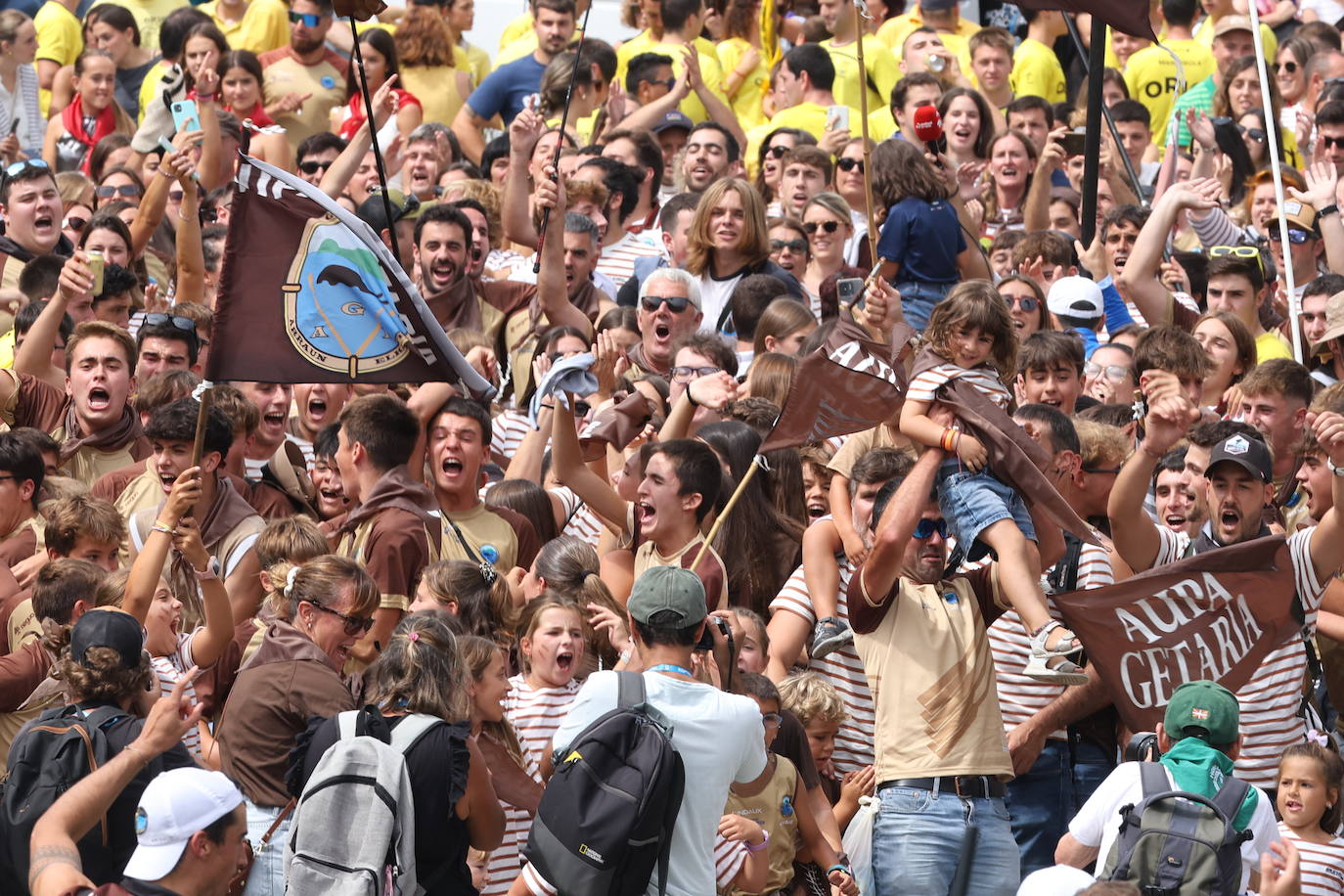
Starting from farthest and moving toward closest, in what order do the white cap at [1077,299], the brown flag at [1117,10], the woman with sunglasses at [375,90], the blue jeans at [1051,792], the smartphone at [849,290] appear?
the woman with sunglasses at [375,90] → the white cap at [1077,299] → the brown flag at [1117,10] → the smartphone at [849,290] → the blue jeans at [1051,792]

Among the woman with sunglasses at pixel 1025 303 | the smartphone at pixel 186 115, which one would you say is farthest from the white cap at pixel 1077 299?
the smartphone at pixel 186 115

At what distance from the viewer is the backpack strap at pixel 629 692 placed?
580 centimetres

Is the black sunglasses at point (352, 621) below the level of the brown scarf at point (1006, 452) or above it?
below

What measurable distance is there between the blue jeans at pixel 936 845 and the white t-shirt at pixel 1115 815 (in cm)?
76

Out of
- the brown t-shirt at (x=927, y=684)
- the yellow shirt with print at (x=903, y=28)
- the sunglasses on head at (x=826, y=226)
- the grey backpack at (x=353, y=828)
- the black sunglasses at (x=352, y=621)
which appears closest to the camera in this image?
the grey backpack at (x=353, y=828)

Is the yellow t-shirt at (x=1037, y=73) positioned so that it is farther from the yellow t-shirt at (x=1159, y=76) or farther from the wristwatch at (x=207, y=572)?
the wristwatch at (x=207, y=572)

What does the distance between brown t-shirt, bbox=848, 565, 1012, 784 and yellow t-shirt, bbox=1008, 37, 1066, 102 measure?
8.86 meters

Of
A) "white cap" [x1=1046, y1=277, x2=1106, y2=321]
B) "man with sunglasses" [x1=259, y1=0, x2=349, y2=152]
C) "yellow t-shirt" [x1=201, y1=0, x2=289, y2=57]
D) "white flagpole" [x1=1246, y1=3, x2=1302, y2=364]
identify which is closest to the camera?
"white flagpole" [x1=1246, y1=3, x2=1302, y2=364]

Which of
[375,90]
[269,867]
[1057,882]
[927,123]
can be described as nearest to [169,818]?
[269,867]

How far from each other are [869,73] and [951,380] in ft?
25.3

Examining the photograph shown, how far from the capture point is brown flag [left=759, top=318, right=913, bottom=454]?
768cm

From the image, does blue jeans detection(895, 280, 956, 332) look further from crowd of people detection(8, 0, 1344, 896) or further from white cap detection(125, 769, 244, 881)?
white cap detection(125, 769, 244, 881)

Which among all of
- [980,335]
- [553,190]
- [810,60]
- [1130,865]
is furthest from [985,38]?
[1130,865]

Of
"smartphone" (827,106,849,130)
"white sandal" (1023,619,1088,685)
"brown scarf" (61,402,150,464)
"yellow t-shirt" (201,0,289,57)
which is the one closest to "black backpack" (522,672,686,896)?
"white sandal" (1023,619,1088,685)
